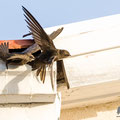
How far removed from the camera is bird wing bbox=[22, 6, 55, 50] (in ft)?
7.74

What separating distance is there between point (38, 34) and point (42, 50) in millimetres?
108

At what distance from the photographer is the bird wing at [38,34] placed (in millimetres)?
2359

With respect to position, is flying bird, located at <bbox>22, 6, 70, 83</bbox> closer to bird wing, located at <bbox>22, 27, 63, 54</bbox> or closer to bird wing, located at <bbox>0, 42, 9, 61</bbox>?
bird wing, located at <bbox>22, 27, 63, 54</bbox>

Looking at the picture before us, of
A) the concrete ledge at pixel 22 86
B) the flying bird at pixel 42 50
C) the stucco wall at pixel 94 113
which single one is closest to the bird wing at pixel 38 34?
the flying bird at pixel 42 50

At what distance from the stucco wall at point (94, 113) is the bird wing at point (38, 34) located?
672 millimetres

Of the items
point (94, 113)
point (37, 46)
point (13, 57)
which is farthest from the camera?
point (94, 113)

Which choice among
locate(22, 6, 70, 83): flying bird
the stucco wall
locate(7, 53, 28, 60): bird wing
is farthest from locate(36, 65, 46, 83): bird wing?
the stucco wall

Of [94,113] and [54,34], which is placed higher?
[54,34]

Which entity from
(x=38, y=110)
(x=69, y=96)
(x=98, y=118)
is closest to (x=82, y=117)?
(x=98, y=118)

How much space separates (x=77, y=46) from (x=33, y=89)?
39 centimetres

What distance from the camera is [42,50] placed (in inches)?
98.0

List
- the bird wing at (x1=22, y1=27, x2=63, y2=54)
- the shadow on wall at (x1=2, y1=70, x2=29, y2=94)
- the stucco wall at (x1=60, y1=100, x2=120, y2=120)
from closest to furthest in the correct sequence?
the shadow on wall at (x1=2, y1=70, x2=29, y2=94) < the bird wing at (x1=22, y1=27, x2=63, y2=54) < the stucco wall at (x1=60, y1=100, x2=120, y2=120)

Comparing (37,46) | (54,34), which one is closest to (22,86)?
(37,46)

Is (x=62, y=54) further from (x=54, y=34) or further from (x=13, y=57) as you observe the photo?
(x=13, y=57)
